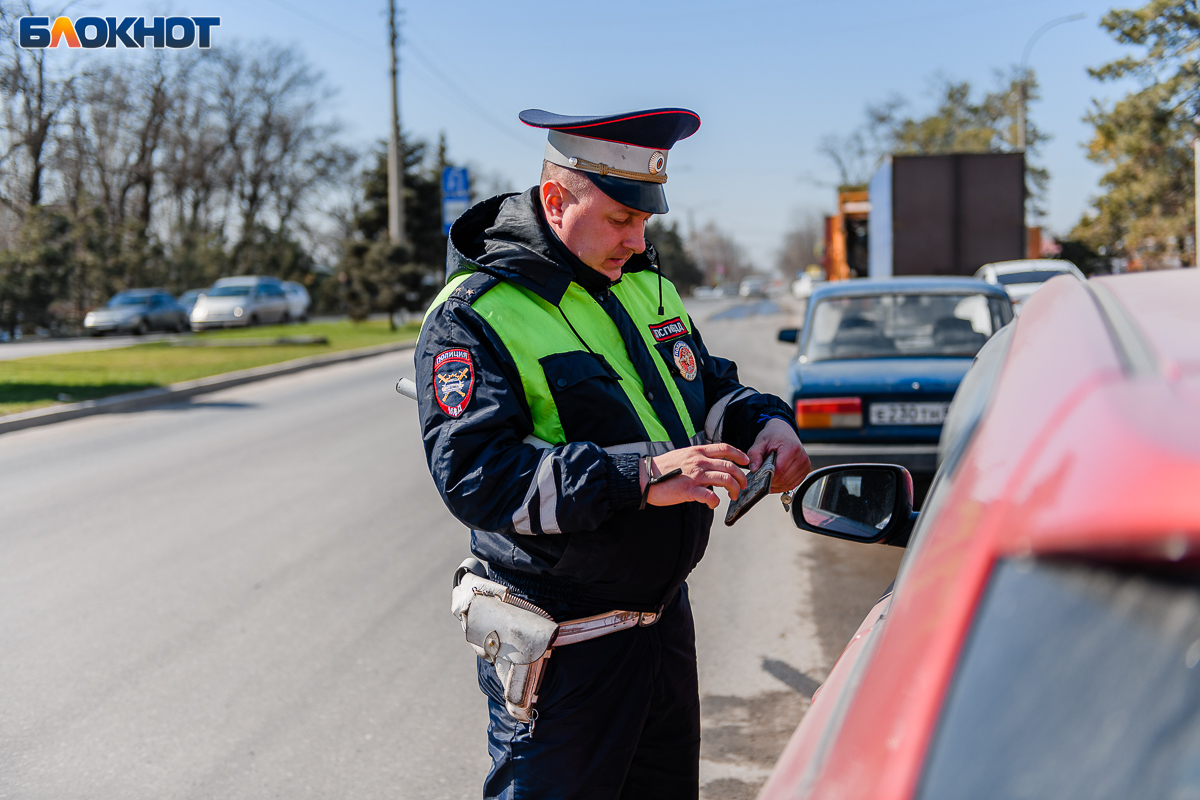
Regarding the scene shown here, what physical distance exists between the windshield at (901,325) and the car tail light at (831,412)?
630 mm

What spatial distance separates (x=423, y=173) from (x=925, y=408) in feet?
128

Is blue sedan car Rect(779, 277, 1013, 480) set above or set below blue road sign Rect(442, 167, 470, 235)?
below

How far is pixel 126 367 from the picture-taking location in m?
18.1

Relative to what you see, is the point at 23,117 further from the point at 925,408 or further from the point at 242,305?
the point at 925,408

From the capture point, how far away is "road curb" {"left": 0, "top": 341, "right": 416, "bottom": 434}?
1206 centimetres

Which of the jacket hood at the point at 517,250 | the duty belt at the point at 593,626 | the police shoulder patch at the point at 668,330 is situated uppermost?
the jacket hood at the point at 517,250

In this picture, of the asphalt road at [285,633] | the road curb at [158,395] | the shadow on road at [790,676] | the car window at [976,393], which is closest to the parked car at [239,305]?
the road curb at [158,395]

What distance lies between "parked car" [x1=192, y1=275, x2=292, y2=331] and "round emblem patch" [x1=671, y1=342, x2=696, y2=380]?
30.9 meters

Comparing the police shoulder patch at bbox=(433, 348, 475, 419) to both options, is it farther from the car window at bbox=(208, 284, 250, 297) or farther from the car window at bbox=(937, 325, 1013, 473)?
the car window at bbox=(208, 284, 250, 297)

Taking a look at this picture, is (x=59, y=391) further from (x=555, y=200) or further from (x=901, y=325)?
(x=555, y=200)

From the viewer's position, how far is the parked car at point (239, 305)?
31172mm

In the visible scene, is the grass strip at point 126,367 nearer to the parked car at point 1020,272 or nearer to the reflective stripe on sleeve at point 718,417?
the reflective stripe on sleeve at point 718,417

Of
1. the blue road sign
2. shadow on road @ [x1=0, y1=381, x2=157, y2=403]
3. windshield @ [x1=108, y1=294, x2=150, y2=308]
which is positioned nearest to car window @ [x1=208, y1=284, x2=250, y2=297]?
windshield @ [x1=108, y1=294, x2=150, y2=308]

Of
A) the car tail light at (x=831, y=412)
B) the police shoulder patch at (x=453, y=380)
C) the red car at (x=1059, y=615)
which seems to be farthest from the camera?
the car tail light at (x=831, y=412)
